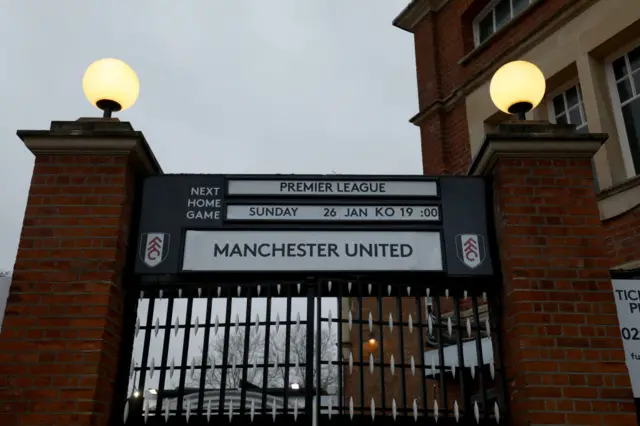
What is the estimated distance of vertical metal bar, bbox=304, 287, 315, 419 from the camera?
11.0 feet

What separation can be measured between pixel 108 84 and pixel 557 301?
3270mm

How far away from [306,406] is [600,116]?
5.50m

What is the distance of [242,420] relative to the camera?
336 centimetres

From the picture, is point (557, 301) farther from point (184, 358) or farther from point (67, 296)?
point (67, 296)

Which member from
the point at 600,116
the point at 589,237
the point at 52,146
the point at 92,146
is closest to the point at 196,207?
the point at 92,146

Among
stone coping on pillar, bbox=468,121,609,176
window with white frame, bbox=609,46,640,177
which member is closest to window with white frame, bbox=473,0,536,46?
window with white frame, bbox=609,46,640,177

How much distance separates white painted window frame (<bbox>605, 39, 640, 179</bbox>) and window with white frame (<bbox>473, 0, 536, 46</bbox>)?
190cm

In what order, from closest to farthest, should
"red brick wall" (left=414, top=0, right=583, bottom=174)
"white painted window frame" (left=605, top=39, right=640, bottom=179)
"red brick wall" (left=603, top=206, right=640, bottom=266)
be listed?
1. "red brick wall" (left=603, top=206, right=640, bottom=266)
2. "white painted window frame" (left=605, top=39, right=640, bottom=179)
3. "red brick wall" (left=414, top=0, right=583, bottom=174)

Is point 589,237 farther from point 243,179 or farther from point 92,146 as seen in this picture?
point 92,146

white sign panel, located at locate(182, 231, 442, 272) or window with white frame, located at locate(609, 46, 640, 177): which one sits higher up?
window with white frame, located at locate(609, 46, 640, 177)

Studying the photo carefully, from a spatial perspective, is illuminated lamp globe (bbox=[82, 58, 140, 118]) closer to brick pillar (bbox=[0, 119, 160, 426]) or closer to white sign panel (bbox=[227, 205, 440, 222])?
brick pillar (bbox=[0, 119, 160, 426])

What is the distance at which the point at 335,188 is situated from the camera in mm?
3916

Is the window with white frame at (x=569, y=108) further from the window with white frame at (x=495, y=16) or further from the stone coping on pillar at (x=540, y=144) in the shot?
the stone coping on pillar at (x=540, y=144)

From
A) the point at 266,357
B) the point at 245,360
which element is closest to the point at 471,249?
the point at 266,357
